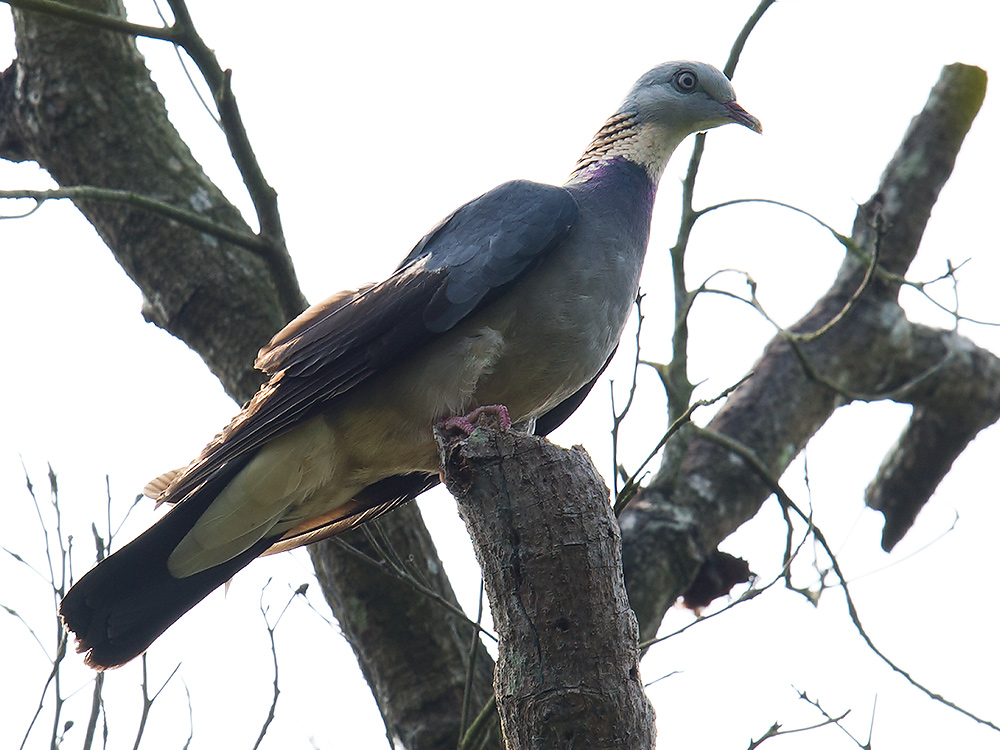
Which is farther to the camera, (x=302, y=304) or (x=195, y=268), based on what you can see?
(x=195, y=268)

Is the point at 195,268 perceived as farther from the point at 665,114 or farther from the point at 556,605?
the point at 556,605

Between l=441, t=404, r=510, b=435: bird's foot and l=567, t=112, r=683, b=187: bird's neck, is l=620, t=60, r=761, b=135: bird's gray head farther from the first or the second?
l=441, t=404, r=510, b=435: bird's foot

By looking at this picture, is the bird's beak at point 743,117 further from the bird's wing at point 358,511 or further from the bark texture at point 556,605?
the bark texture at point 556,605

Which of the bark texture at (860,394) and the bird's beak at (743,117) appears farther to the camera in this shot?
the bark texture at (860,394)

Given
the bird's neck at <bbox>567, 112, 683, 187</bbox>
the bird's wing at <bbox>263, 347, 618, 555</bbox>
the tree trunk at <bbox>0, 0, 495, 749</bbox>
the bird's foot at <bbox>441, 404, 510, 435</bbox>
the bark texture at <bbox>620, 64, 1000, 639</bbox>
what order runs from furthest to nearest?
1. the bark texture at <bbox>620, 64, 1000, 639</bbox>
2. the tree trunk at <bbox>0, 0, 495, 749</bbox>
3. the bird's neck at <bbox>567, 112, 683, 187</bbox>
4. the bird's wing at <bbox>263, 347, 618, 555</bbox>
5. the bird's foot at <bbox>441, 404, 510, 435</bbox>

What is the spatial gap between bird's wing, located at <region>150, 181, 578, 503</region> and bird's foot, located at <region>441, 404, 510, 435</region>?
0.35 m

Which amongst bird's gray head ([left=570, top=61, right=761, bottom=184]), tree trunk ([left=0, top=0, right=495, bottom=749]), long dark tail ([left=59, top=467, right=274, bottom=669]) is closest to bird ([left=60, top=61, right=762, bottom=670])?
long dark tail ([left=59, top=467, right=274, bottom=669])

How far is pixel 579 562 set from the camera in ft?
7.84

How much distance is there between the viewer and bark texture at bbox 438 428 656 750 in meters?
2.30

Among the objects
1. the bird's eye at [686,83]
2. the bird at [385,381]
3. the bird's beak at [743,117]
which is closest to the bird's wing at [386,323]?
the bird at [385,381]

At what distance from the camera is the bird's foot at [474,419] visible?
9.89ft

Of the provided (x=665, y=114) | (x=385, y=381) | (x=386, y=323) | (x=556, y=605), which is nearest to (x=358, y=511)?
(x=385, y=381)

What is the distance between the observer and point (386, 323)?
3.43 metres

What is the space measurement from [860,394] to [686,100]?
81.8 inches
